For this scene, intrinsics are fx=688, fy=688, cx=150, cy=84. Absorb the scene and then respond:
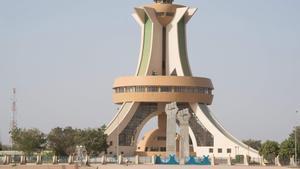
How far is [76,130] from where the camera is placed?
269 feet

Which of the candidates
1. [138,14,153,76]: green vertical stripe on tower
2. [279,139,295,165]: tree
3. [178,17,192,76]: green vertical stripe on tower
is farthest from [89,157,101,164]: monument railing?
[178,17,192,76]: green vertical stripe on tower

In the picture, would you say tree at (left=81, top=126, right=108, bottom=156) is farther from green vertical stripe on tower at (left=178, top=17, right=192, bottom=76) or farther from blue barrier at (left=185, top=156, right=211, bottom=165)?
green vertical stripe on tower at (left=178, top=17, right=192, bottom=76)

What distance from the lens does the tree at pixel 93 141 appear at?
76.6 metres

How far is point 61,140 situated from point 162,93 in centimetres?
1370

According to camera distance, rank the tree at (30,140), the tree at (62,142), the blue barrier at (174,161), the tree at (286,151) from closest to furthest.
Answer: the blue barrier at (174,161)
the tree at (286,151)
the tree at (30,140)
the tree at (62,142)

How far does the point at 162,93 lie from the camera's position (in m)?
85.1

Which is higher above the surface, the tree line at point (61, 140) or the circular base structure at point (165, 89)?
the circular base structure at point (165, 89)

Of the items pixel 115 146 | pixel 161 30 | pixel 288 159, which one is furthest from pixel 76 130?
pixel 288 159

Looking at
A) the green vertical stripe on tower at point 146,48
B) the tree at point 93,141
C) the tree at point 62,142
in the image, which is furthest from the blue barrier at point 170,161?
the green vertical stripe on tower at point 146,48

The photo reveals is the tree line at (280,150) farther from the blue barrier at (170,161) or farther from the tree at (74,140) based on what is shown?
the tree at (74,140)

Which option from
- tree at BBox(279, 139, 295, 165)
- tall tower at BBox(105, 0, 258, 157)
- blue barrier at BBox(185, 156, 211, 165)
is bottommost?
blue barrier at BBox(185, 156, 211, 165)

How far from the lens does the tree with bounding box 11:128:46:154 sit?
262ft

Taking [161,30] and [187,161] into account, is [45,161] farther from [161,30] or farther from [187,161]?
[161,30]

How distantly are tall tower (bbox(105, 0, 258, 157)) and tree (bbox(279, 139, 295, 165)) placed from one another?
8.01m
